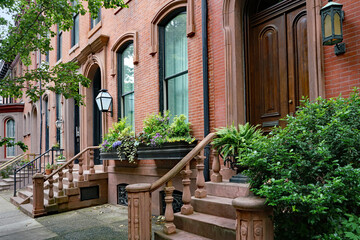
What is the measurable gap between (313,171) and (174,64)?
563 centimetres

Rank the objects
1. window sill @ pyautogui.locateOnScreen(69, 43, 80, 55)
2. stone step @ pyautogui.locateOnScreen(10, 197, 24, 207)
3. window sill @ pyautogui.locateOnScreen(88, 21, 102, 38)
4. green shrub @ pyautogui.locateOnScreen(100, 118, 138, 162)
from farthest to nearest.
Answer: window sill @ pyautogui.locateOnScreen(69, 43, 80, 55), window sill @ pyautogui.locateOnScreen(88, 21, 102, 38), stone step @ pyautogui.locateOnScreen(10, 197, 24, 207), green shrub @ pyautogui.locateOnScreen(100, 118, 138, 162)

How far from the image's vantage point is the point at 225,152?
5203 mm

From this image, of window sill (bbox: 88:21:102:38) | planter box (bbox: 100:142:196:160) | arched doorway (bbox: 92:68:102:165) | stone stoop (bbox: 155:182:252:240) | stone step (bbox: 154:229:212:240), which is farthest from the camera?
arched doorway (bbox: 92:68:102:165)

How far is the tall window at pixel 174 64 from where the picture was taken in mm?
7723

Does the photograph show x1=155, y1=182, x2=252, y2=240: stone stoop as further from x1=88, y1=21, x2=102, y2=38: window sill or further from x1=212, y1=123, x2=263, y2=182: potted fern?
x1=88, y1=21, x2=102, y2=38: window sill

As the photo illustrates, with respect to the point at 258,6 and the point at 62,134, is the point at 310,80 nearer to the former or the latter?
the point at 258,6

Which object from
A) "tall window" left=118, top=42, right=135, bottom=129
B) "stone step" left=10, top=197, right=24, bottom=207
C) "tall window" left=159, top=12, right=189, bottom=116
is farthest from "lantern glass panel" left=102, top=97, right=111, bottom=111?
"stone step" left=10, top=197, right=24, bottom=207

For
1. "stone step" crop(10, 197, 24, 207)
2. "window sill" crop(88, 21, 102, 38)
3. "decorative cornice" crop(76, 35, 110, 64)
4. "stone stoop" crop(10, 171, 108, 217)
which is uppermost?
"window sill" crop(88, 21, 102, 38)

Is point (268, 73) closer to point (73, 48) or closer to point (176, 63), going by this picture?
point (176, 63)

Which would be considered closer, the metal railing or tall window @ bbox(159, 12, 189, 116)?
tall window @ bbox(159, 12, 189, 116)

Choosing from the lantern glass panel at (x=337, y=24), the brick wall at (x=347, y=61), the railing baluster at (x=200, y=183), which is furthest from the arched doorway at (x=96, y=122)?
the lantern glass panel at (x=337, y=24)

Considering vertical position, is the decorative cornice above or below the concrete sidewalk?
above

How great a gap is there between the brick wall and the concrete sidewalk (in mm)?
4231

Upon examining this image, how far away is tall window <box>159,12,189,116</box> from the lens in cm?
772
